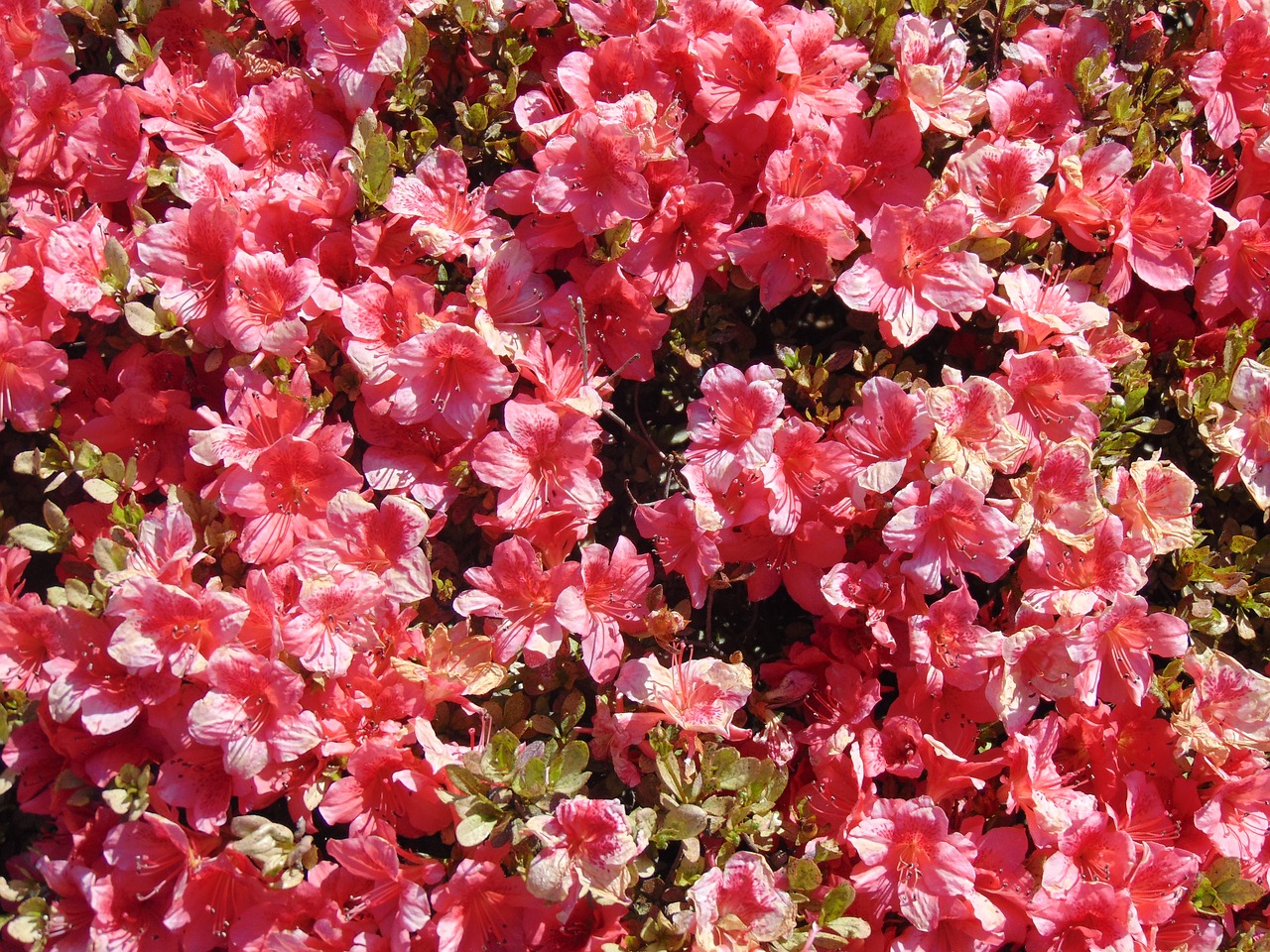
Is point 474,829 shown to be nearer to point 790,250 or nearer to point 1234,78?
point 790,250

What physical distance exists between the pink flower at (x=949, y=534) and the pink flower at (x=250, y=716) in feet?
3.36

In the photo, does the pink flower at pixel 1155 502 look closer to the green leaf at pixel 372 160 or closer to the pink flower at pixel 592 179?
the pink flower at pixel 592 179

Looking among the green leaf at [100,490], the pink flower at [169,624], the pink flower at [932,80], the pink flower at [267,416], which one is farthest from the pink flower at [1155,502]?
the green leaf at [100,490]

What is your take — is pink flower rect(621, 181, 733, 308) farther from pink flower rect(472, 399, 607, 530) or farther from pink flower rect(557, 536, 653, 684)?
pink flower rect(557, 536, 653, 684)

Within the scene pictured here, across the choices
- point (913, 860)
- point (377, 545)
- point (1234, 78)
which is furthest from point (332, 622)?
point (1234, 78)

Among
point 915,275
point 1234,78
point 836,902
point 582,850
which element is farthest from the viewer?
point 1234,78

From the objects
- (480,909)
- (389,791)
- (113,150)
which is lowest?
(480,909)

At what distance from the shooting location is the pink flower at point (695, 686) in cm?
177

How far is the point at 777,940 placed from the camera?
168cm

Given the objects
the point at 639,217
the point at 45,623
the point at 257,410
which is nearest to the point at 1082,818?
the point at 639,217

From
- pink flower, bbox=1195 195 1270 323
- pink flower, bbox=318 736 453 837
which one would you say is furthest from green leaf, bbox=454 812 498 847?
pink flower, bbox=1195 195 1270 323

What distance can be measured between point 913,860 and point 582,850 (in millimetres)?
579

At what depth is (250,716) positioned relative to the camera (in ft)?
5.58

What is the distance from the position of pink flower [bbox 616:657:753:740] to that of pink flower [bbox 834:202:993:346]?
690 mm
